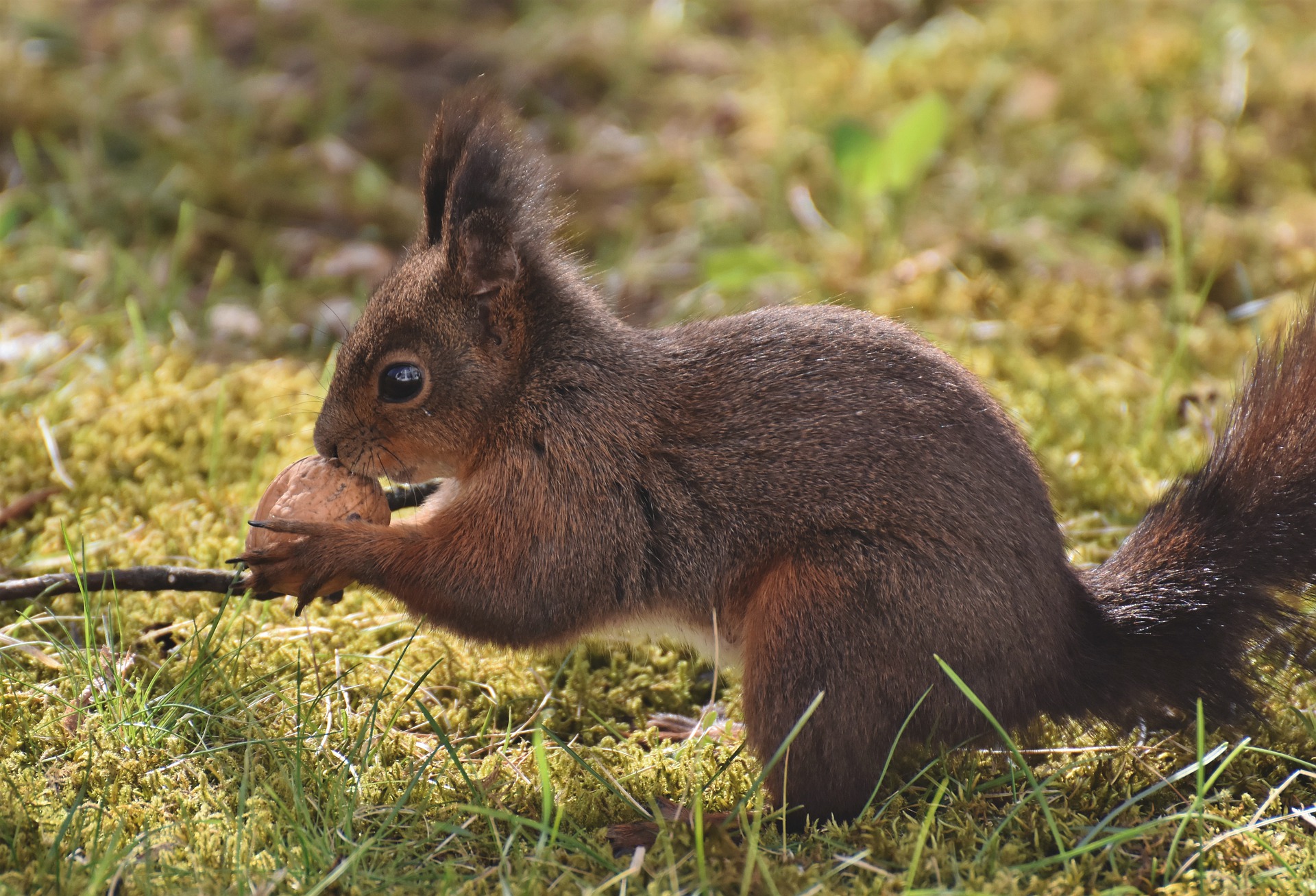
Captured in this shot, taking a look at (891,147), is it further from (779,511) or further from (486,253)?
(779,511)

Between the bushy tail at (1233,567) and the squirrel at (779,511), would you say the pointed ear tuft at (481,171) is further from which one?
the bushy tail at (1233,567)

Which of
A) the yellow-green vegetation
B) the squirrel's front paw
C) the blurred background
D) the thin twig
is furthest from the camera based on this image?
the blurred background

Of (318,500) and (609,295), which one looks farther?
(609,295)

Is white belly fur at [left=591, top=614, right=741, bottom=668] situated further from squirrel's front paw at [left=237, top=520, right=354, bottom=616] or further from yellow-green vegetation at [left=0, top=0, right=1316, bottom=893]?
squirrel's front paw at [left=237, top=520, right=354, bottom=616]

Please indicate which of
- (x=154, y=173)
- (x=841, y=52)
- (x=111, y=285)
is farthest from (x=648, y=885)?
(x=841, y=52)

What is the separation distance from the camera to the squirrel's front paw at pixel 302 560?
9.44ft

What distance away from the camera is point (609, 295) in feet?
15.9

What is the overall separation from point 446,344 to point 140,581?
908 mm

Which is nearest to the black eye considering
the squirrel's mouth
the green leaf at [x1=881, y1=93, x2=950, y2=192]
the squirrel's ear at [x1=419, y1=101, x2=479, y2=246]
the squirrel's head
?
the squirrel's head

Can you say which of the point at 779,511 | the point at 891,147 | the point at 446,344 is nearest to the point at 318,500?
the point at 446,344

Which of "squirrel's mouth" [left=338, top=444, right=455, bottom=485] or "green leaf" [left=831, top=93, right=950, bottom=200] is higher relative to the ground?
"green leaf" [left=831, top=93, right=950, bottom=200]

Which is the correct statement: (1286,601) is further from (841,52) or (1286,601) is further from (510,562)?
(841,52)

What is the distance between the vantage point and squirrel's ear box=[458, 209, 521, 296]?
2.97 meters

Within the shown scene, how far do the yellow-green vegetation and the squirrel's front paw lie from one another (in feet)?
0.59
